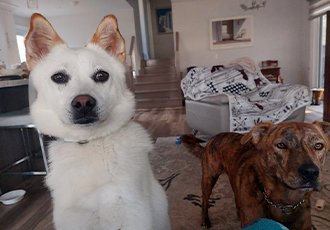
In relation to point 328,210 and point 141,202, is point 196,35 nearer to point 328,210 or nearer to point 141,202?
point 328,210

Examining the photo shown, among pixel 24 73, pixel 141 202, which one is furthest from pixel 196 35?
pixel 141 202

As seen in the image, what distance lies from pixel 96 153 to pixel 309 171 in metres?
0.81

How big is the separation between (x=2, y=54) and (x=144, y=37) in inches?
177

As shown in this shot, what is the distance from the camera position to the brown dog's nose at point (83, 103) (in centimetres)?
76

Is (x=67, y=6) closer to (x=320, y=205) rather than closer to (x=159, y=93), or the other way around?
(x=159, y=93)

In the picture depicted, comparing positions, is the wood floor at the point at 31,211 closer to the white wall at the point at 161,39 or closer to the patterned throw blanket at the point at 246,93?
the patterned throw blanket at the point at 246,93

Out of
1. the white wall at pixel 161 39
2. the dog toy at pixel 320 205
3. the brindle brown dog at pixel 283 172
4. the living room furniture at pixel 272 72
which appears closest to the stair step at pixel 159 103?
the living room furniture at pixel 272 72

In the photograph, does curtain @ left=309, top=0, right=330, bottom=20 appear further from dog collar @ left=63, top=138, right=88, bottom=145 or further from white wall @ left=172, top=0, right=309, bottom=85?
dog collar @ left=63, top=138, right=88, bottom=145

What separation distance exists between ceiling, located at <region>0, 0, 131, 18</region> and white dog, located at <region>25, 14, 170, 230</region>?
6.48 meters

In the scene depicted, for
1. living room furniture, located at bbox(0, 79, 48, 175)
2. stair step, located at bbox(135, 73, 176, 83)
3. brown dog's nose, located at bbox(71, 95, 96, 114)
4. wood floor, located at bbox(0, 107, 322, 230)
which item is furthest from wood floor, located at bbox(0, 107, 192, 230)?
stair step, located at bbox(135, 73, 176, 83)

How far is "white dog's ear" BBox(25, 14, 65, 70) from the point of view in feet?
2.73

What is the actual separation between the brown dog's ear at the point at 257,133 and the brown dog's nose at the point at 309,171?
26cm

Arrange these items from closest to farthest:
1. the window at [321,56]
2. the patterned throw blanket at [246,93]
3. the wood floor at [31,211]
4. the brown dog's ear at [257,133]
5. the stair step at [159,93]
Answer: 1. the brown dog's ear at [257,133]
2. the wood floor at [31,211]
3. the patterned throw blanket at [246,93]
4. the window at [321,56]
5. the stair step at [159,93]

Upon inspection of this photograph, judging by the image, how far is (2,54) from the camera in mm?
5855
